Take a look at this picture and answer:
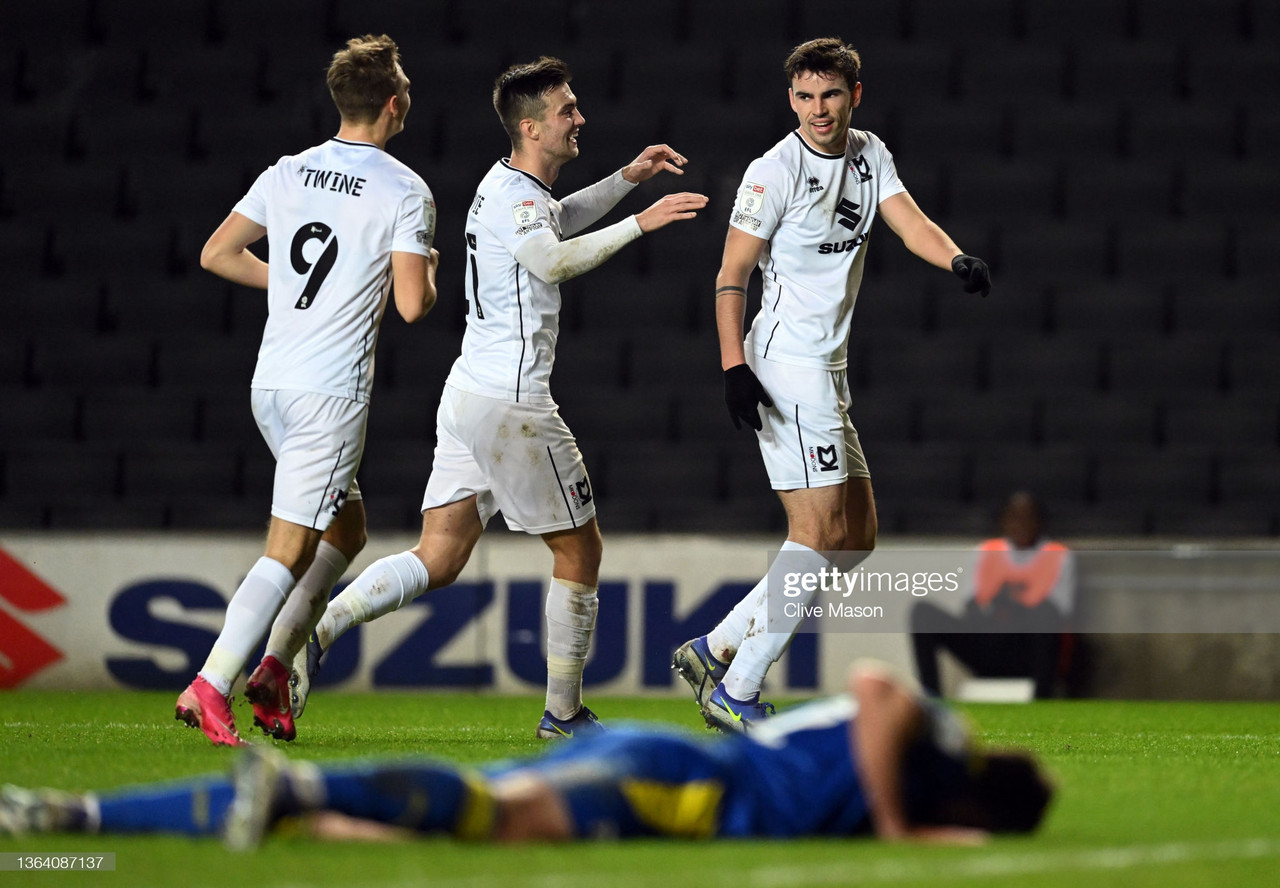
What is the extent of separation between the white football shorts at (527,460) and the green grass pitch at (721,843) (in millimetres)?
728

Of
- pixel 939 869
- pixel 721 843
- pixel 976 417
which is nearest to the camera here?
pixel 939 869

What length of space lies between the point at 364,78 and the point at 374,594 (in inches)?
64.5

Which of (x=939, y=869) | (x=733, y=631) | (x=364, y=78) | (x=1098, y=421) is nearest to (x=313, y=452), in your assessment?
(x=364, y=78)

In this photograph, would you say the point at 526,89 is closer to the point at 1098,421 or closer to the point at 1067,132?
the point at 1098,421

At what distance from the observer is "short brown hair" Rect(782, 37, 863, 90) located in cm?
539

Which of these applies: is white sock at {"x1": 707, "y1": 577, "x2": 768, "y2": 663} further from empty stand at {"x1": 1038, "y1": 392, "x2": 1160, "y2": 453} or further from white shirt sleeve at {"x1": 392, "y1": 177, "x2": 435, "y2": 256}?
empty stand at {"x1": 1038, "y1": 392, "x2": 1160, "y2": 453}

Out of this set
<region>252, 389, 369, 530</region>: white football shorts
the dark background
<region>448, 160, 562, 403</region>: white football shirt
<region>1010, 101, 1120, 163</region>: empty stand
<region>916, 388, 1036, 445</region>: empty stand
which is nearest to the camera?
<region>252, 389, 369, 530</region>: white football shorts

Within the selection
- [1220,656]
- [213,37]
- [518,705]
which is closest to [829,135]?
[518,705]

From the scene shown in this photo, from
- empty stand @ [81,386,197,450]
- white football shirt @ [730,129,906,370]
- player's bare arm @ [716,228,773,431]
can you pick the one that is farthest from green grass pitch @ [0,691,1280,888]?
empty stand @ [81,386,197,450]

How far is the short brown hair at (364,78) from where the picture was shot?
16.8ft

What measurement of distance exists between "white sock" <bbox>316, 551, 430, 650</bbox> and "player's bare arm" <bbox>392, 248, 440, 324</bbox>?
908 mm

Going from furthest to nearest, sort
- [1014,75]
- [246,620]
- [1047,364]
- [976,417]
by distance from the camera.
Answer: [1014,75] < [1047,364] < [976,417] < [246,620]

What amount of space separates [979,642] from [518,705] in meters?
2.49

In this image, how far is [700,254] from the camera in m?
11.0
